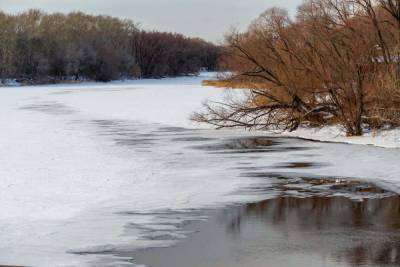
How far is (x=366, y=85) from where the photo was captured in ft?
72.7

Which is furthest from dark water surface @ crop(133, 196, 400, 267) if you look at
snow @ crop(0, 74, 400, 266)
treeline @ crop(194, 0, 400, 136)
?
treeline @ crop(194, 0, 400, 136)

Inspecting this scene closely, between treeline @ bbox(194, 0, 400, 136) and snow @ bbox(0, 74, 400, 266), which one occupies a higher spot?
treeline @ bbox(194, 0, 400, 136)

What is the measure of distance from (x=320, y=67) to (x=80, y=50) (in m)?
81.1

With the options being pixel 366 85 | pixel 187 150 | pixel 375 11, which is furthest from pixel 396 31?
pixel 187 150

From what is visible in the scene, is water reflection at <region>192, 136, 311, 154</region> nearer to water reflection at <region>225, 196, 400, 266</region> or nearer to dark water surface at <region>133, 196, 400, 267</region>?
water reflection at <region>225, 196, 400, 266</region>

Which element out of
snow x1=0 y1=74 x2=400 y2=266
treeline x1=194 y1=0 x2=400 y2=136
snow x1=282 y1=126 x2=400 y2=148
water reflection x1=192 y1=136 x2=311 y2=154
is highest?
treeline x1=194 y1=0 x2=400 y2=136

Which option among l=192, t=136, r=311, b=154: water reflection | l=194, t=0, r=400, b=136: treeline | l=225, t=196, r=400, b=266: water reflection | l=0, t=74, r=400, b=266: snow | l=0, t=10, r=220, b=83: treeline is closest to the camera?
l=225, t=196, r=400, b=266: water reflection

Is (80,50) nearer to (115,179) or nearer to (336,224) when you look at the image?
(115,179)

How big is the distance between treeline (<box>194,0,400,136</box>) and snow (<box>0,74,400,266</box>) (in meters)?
1.20

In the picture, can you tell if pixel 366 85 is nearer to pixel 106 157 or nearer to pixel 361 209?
pixel 106 157

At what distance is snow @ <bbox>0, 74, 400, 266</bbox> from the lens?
327 inches

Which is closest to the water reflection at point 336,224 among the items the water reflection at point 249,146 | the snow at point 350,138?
the water reflection at point 249,146

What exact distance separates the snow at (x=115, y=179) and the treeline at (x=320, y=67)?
1199mm

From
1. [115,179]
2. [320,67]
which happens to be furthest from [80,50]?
[115,179]
